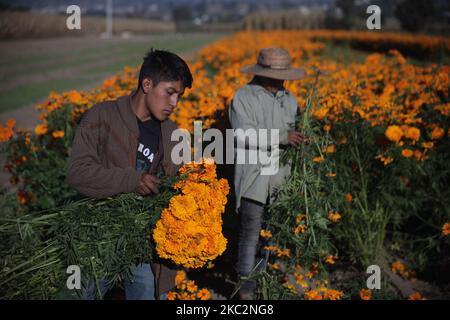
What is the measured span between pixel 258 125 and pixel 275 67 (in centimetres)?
48

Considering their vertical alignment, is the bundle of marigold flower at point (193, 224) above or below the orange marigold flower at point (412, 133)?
below

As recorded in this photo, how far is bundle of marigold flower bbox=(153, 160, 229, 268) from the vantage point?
1.96m

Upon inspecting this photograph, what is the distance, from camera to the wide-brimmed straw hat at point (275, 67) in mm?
3203

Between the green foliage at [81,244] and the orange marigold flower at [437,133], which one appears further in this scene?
the orange marigold flower at [437,133]

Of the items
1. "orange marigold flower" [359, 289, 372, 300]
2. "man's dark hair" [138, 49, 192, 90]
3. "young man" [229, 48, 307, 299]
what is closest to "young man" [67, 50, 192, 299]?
"man's dark hair" [138, 49, 192, 90]

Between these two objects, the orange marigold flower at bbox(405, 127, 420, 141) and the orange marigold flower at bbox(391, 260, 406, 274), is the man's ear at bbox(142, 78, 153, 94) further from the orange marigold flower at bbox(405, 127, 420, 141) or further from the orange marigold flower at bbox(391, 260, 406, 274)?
the orange marigold flower at bbox(391, 260, 406, 274)

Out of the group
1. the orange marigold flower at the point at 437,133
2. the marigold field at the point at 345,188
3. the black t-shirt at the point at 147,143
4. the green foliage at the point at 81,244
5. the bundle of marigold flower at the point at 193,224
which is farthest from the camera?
the orange marigold flower at the point at 437,133

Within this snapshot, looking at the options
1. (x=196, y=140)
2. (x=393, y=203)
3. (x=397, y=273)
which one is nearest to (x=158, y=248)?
(x=196, y=140)

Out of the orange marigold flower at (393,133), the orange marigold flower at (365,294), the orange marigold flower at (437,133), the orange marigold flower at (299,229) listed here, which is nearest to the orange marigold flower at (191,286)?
the orange marigold flower at (299,229)

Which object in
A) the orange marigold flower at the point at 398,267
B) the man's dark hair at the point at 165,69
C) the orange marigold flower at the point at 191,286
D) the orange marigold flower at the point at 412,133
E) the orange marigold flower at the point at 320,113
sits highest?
the man's dark hair at the point at 165,69

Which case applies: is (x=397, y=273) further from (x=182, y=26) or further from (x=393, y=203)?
(x=182, y=26)

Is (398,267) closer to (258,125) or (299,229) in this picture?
(299,229)

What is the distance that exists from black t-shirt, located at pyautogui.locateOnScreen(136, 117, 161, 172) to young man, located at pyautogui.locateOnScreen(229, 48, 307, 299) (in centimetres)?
79

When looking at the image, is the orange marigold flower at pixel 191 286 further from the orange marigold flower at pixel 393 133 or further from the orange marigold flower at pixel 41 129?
the orange marigold flower at pixel 41 129
